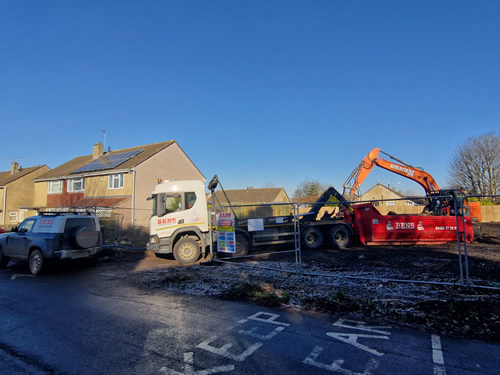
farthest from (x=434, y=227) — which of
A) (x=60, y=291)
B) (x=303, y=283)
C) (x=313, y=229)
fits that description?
(x=60, y=291)

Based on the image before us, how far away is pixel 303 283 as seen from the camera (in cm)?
754

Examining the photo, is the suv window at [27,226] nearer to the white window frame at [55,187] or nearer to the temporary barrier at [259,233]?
the temporary barrier at [259,233]

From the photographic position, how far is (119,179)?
26.1 metres

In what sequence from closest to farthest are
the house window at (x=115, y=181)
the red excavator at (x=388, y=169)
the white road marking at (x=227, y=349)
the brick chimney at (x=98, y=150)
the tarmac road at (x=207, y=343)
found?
the tarmac road at (x=207, y=343) < the white road marking at (x=227, y=349) < the red excavator at (x=388, y=169) < the house window at (x=115, y=181) < the brick chimney at (x=98, y=150)

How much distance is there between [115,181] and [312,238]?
63.6 ft

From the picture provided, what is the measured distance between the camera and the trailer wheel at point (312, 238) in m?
13.6

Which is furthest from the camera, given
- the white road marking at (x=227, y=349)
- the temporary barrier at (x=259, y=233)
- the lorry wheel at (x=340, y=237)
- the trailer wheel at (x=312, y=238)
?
the lorry wheel at (x=340, y=237)

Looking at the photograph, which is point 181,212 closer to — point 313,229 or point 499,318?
point 313,229

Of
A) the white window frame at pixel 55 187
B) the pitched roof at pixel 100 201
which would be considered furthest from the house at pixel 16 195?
the pitched roof at pixel 100 201

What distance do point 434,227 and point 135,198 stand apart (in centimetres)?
2107

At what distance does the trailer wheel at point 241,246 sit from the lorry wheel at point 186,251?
5.10ft

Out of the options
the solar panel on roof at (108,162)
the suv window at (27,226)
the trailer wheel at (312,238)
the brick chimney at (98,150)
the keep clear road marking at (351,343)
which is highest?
the brick chimney at (98,150)

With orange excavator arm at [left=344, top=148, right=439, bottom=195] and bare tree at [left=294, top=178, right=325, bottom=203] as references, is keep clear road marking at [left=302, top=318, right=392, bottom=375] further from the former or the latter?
bare tree at [left=294, top=178, right=325, bottom=203]

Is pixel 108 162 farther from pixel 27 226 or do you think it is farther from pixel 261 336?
pixel 261 336
